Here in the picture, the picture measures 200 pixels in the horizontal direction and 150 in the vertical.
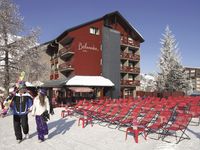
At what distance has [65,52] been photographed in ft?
116

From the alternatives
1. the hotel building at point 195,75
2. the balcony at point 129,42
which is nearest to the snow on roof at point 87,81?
the balcony at point 129,42

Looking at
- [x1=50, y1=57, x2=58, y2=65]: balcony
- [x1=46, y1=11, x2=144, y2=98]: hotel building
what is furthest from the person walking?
[x1=50, y1=57, x2=58, y2=65]: balcony

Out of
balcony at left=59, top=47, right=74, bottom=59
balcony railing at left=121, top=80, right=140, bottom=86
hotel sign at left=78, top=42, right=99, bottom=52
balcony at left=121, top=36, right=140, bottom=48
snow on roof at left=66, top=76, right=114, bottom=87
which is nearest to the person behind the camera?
snow on roof at left=66, top=76, right=114, bottom=87

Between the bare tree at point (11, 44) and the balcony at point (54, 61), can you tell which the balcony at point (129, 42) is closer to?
the balcony at point (54, 61)

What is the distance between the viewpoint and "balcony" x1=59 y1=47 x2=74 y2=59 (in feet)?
113

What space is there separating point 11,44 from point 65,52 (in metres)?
13.2

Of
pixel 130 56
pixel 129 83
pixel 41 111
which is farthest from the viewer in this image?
pixel 130 56

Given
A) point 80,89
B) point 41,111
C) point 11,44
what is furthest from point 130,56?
point 41,111

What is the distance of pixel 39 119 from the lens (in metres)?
8.62

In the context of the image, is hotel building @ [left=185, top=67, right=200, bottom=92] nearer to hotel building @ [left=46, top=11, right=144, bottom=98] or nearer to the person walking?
hotel building @ [left=46, top=11, right=144, bottom=98]

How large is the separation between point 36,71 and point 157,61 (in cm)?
2889

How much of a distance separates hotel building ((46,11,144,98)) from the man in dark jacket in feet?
82.7

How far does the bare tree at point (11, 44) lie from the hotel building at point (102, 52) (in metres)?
11.2

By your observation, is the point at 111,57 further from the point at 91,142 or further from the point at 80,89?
the point at 91,142
